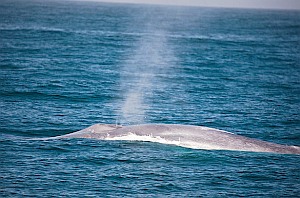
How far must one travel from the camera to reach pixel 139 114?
110 feet

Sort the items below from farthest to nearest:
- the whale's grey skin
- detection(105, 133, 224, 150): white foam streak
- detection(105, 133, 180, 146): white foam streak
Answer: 1. detection(105, 133, 180, 146): white foam streak
2. the whale's grey skin
3. detection(105, 133, 224, 150): white foam streak

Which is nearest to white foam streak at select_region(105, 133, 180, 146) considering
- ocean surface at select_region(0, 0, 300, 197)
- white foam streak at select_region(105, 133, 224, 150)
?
white foam streak at select_region(105, 133, 224, 150)

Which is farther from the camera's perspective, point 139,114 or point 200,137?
point 139,114

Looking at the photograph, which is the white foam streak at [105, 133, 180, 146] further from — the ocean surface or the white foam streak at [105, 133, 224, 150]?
the ocean surface

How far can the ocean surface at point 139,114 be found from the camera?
21.1m

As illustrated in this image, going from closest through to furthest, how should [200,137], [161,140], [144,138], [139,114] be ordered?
[200,137]
[161,140]
[144,138]
[139,114]

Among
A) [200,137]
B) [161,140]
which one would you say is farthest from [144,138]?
[200,137]

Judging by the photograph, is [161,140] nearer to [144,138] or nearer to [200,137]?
[144,138]

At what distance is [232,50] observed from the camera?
262 ft

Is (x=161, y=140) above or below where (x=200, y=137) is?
below

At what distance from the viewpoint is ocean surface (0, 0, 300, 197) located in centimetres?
2108

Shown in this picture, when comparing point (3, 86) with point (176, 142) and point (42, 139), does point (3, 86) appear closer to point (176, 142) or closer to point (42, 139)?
point (42, 139)

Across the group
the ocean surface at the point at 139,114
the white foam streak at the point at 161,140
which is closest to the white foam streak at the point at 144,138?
the white foam streak at the point at 161,140

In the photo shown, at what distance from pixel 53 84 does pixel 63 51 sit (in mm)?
25190
